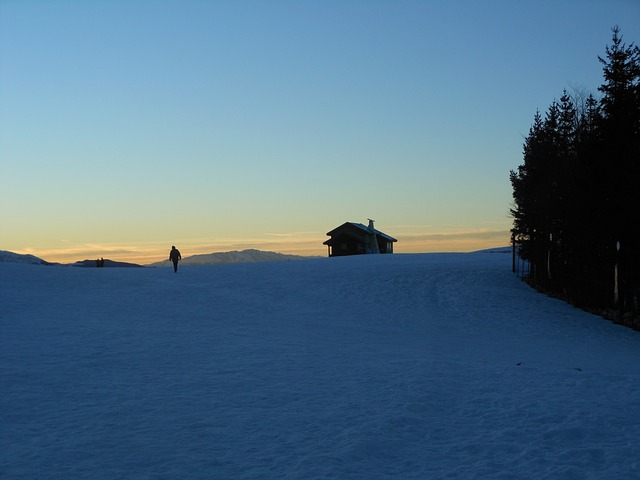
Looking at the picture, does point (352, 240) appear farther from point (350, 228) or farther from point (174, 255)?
point (174, 255)

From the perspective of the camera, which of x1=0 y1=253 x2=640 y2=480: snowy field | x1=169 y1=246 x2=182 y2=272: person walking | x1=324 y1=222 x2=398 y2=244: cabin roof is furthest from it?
x1=324 y1=222 x2=398 y2=244: cabin roof

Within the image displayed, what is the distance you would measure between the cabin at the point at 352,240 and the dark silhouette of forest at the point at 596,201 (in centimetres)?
4136

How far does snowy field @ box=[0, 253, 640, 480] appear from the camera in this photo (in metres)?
8.13

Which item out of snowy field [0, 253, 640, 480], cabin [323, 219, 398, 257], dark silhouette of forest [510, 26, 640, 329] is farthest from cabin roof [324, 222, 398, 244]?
snowy field [0, 253, 640, 480]

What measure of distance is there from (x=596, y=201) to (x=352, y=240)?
5396cm

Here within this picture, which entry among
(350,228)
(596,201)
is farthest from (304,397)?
(350,228)

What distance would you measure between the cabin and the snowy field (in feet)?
186

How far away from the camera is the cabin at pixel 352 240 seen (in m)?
82.7

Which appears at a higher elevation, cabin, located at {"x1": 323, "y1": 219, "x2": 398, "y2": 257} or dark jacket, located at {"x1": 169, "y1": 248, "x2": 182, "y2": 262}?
cabin, located at {"x1": 323, "y1": 219, "x2": 398, "y2": 257}

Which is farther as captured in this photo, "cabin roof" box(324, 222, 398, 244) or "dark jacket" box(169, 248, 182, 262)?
"cabin roof" box(324, 222, 398, 244)

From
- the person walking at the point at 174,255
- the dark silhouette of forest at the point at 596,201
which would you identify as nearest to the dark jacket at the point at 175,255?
the person walking at the point at 174,255

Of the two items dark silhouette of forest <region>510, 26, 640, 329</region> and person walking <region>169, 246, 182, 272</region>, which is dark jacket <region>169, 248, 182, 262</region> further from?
dark silhouette of forest <region>510, 26, 640, 329</region>

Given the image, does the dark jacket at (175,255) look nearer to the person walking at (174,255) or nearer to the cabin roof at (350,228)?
the person walking at (174,255)

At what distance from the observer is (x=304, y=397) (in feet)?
37.5
